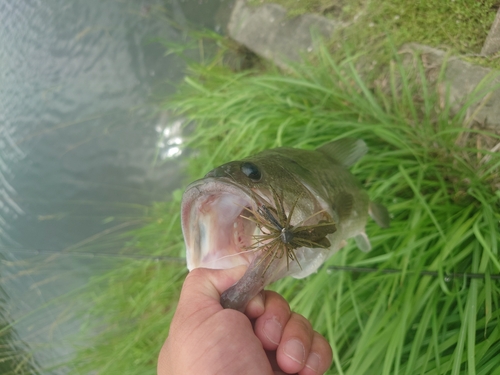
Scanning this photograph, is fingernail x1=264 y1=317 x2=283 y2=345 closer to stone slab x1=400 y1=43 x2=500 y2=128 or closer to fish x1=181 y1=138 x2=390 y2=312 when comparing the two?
fish x1=181 y1=138 x2=390 y2=312

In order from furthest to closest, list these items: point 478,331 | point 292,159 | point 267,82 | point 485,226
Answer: point 267,82 → point 485,226 → point 478,331 → point 292,159

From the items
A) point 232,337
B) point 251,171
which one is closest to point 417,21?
point 251,171

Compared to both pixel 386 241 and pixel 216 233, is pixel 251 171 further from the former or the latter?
pixel 386 241

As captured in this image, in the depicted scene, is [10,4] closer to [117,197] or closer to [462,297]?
[117,197]

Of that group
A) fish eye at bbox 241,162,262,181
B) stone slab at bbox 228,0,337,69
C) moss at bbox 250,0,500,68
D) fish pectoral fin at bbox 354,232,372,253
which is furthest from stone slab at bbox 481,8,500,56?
fish eye at bbox 241,162,262,181

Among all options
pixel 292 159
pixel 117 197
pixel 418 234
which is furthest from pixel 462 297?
pixel 117 197

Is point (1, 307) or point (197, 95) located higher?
point (197, 95)
